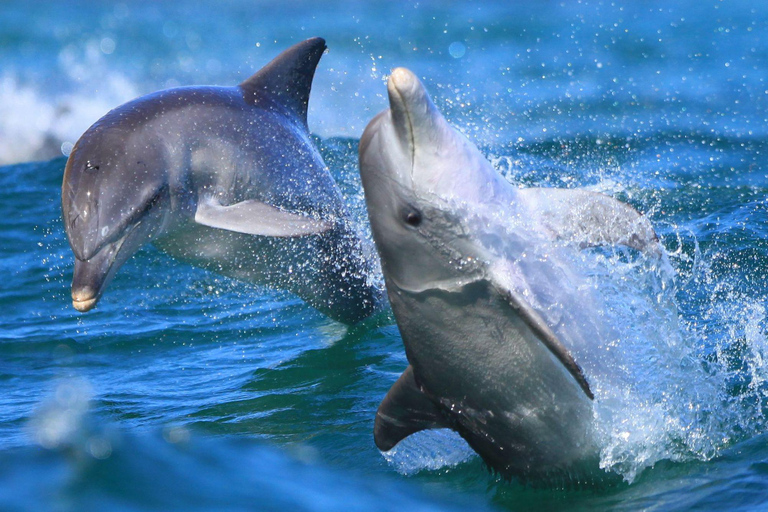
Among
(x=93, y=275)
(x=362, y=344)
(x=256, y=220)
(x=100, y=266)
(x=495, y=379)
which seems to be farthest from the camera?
(x=362, y=344)

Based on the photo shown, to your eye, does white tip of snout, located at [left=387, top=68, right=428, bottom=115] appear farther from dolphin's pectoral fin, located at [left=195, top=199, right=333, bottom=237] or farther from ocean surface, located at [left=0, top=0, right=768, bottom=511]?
dolphin's pectoral fin, located at [left=195, top=199, right=333, bottom=237]

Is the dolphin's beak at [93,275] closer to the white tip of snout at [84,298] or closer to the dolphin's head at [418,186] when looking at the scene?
the white tip of snout at [84,298]

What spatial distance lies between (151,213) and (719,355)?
4866 millimetres

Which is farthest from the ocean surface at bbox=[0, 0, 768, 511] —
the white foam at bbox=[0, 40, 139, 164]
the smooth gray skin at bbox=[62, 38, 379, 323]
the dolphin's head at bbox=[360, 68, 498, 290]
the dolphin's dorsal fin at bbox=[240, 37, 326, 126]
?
the dolphin's dorsal fin at bbox=[240, 37, 326, 126]

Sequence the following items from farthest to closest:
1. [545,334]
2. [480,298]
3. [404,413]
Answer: [404,413]
[480,298]
[545,334]

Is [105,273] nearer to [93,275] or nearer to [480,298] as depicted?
[93,275]

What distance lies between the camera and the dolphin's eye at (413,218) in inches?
208

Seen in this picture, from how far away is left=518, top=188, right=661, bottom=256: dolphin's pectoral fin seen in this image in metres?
6.15

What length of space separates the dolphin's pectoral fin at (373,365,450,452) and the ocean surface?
302mm

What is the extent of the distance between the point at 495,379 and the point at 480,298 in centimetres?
55

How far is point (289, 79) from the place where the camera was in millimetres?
9258

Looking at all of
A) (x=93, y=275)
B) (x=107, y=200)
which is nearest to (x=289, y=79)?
(x=107, y=200)

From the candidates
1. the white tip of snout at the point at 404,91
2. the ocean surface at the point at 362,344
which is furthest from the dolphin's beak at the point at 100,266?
the white tip of snout at the point at 404,91

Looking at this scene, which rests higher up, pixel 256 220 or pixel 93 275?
pixel 256 220
